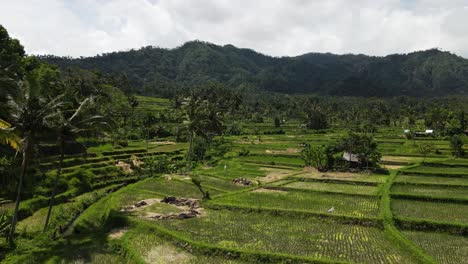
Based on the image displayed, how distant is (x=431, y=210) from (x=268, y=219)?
47.5ft

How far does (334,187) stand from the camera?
129ft

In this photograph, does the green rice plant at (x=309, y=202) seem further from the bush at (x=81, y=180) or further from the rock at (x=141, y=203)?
the bush at (x=81, y=180)

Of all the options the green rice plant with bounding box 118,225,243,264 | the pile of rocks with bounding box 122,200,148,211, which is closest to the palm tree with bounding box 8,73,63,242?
the green rice plant with bounding box 118,225,243,264

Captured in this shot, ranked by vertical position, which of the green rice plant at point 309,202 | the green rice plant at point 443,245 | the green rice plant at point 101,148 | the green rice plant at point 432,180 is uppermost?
the green rice plant at point 101,148

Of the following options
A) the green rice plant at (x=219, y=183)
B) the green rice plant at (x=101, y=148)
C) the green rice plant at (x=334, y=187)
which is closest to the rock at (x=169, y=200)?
the green rice plant at (x=219, y=183)

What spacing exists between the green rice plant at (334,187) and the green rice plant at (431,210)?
3.86m

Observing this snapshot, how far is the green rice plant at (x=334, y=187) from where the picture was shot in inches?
1451

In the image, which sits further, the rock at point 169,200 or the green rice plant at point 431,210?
the rock at point 169,200

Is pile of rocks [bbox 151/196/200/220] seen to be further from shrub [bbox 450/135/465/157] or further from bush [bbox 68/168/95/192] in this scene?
shrub [bbox 450/135/465/157]

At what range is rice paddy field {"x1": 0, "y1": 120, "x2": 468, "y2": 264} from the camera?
69.0 ft

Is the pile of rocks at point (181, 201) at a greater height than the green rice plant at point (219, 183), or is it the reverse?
the green rice plant at point (219, 183)

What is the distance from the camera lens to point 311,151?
52781 millimetres

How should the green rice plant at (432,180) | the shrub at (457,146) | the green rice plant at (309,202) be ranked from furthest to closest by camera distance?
1. the shrub at (457,146)
2. the green rice plant at (432,180)
3. the green rice plant at (309,202)

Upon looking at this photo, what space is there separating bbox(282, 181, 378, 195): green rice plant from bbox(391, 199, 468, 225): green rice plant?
3.86m
